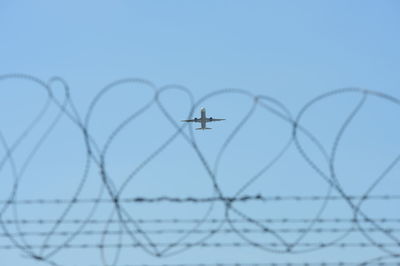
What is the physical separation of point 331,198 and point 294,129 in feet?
4.41

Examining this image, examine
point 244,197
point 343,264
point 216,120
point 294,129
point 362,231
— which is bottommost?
point 343,264

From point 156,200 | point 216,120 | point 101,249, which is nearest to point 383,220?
point 156,200

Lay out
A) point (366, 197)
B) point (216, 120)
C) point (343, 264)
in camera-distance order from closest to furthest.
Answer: point (343, 264) < point (366, 197) < point (216, 120)

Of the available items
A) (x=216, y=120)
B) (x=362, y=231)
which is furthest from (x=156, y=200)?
(x=216, y=120)

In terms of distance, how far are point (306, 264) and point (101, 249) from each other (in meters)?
3.40

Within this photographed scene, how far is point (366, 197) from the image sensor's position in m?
11.0

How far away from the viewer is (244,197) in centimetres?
1136

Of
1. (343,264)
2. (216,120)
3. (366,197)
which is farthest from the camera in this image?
(216,120)

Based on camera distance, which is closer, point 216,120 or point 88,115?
point 88,115

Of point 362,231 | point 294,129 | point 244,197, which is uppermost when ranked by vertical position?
point 294,129

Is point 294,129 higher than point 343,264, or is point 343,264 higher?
point 294,129

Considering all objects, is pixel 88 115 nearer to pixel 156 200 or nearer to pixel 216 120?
pixel 156 200

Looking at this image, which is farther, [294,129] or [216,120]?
[216,120]

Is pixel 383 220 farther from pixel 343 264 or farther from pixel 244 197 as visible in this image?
pixel 244 197
